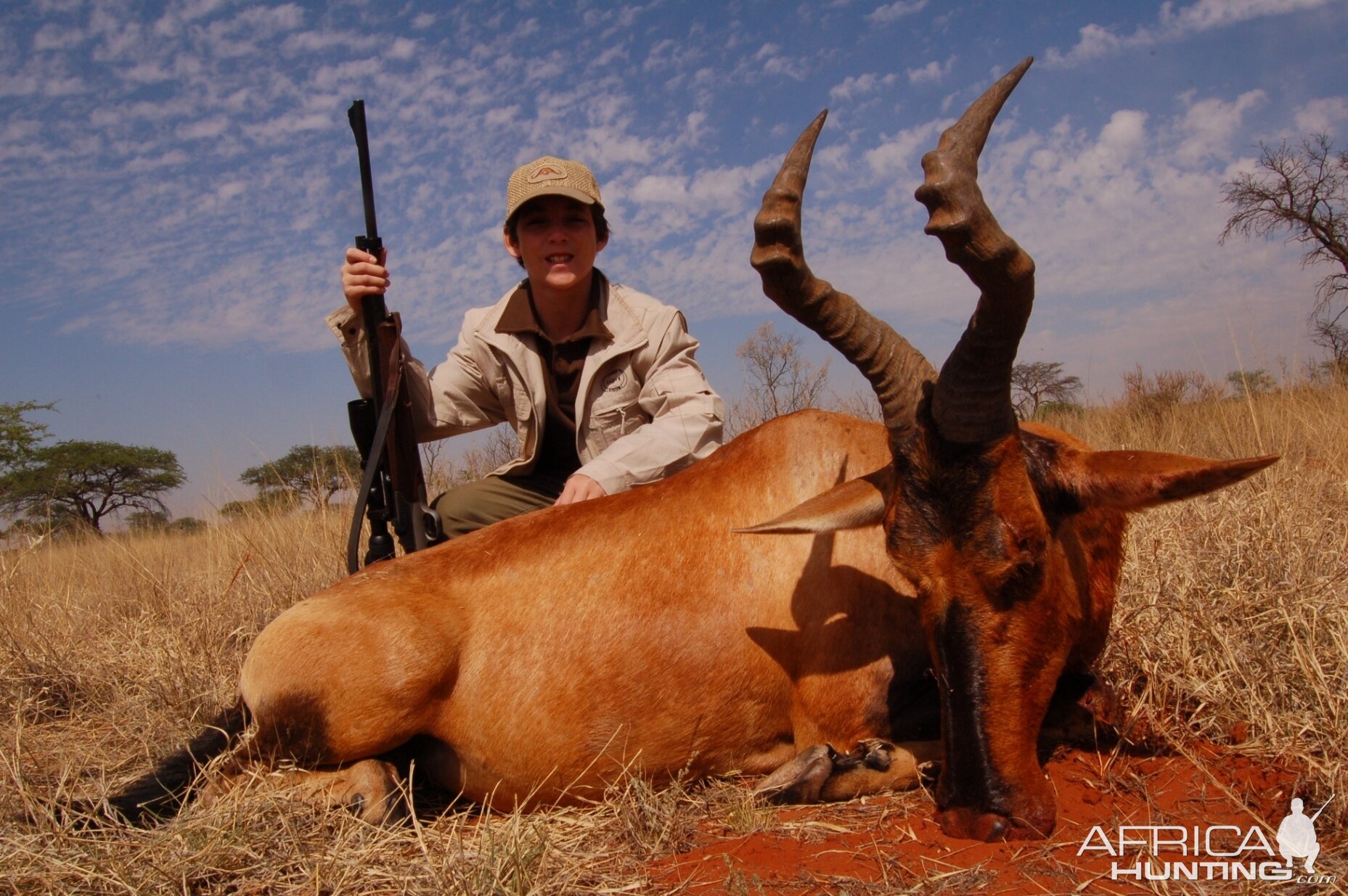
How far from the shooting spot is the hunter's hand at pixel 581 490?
4879 mm

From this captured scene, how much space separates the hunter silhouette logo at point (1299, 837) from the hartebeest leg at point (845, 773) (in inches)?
45.6

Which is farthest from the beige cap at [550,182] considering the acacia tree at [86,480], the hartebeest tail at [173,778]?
the acacia tree at [86,480]

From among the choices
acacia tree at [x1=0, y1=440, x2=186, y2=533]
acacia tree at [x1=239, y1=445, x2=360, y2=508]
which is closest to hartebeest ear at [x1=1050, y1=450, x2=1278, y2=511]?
acacia tree at [x1=239, y1=445, x2=360, y2=508]

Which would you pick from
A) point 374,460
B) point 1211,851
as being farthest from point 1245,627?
point 374,460

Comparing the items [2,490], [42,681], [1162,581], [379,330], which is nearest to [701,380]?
[379,330]

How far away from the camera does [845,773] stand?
3490mm

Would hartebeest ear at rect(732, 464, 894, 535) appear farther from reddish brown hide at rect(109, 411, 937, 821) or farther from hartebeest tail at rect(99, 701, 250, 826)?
hartebeest tail at rect(99, 701, 250, 826)

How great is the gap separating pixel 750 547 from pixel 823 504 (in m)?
0.54

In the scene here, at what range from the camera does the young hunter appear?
18.3 ft

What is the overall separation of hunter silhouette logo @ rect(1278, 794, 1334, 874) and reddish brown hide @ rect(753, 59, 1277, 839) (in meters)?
0.63

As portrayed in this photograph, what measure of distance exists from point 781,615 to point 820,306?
1.27 metres

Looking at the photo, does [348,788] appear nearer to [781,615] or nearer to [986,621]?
[781,615]

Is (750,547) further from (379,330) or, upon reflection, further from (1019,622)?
(379,330)

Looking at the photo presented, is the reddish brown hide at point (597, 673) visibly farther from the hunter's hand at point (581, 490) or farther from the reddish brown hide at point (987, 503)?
the hunter's hand at point (581, 490)
